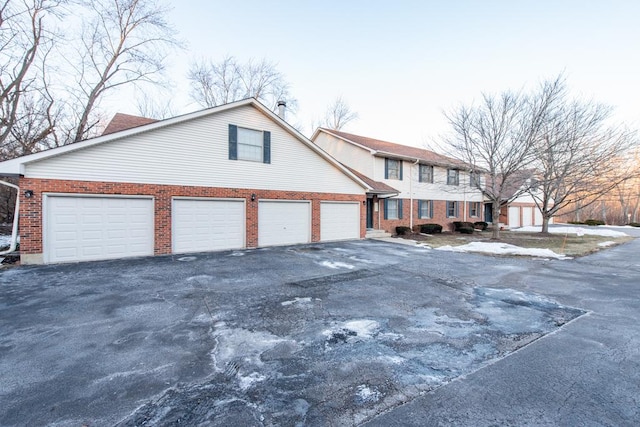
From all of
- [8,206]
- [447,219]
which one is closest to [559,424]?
[447,219]

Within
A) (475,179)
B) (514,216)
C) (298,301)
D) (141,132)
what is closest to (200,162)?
(141,132)

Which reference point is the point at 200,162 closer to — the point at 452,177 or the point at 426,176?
the point at 426,176

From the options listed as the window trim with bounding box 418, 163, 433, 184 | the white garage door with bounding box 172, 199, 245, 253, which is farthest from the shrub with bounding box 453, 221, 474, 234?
the white garage door with bounding box 172, 199, 245, 253

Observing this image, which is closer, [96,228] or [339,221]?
[96,228]

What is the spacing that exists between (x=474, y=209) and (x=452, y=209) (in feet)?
10.9

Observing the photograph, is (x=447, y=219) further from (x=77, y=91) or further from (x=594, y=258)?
(x=77, y=91)

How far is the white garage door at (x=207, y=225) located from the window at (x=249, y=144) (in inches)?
78.0

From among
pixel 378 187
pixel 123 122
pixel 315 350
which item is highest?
pixel 123 122

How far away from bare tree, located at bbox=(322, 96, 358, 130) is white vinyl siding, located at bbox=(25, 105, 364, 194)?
62.3ft

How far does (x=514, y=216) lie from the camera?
1059 inches

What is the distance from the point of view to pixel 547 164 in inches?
600

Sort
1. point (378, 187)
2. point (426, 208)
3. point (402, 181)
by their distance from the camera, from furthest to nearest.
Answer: point (426, 208) < point (402, 181) < point (378, 187)

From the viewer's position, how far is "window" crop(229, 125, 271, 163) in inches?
461

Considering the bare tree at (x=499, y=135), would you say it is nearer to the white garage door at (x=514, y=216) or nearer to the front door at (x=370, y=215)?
the front door at (x=370, y=215)
